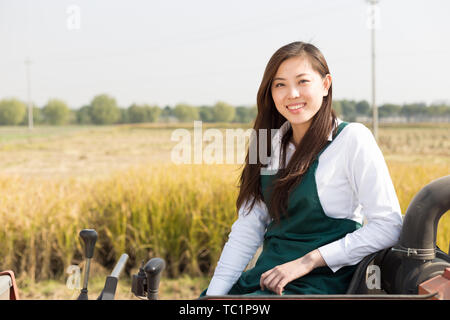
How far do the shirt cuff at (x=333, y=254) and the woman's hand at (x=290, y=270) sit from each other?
2cm

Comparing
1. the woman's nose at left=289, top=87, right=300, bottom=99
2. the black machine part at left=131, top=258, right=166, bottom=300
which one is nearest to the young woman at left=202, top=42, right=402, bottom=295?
the woman's nose at left=289, top=87, right=300, bottom=99

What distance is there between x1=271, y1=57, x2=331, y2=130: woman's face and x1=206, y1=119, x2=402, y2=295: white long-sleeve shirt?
0.49 feet

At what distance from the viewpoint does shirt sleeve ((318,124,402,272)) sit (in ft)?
5.07

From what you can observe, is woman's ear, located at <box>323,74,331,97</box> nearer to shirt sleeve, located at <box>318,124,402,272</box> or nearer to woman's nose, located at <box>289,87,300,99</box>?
woman's nose, located at <box>289,87,300,99</box>

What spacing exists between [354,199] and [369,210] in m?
0.12

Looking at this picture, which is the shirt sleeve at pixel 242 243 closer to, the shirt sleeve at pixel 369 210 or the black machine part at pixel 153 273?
the shirt sleeve at pixel 369 210

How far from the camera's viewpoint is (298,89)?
5.55 feet

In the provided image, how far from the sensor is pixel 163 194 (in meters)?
4.58

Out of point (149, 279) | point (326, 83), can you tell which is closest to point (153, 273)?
point (149, 279)

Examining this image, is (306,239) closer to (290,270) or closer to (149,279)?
(290,270)

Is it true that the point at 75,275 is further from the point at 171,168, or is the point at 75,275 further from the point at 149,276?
the point at 171,168

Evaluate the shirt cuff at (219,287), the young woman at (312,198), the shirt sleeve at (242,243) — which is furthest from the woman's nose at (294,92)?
the shirt cuff at (219,287)

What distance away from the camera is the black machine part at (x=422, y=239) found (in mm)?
1443
